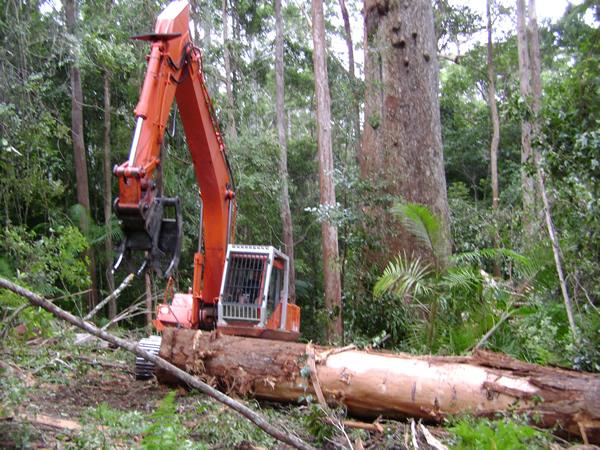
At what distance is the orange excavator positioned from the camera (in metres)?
6.72

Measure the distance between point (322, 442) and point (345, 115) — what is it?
17563 mm

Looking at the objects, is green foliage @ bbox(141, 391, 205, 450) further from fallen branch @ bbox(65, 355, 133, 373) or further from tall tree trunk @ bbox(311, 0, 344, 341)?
tall tree trunk @ bbox(311, 0, 344, 341)

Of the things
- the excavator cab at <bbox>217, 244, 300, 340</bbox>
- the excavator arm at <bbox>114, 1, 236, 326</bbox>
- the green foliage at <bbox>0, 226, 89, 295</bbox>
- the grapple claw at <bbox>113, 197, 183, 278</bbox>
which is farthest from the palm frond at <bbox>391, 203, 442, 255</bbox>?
the green foliage at <bbox>0, 226, 89, 295</bbox>

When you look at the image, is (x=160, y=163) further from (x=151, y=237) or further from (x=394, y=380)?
(x=394, y=380)

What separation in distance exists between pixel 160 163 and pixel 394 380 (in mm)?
3770

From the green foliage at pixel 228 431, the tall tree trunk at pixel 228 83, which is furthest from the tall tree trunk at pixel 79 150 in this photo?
the green foliage at pixel 228 431

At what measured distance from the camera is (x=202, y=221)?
30.3 feet

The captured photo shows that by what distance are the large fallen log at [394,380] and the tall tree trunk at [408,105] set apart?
605 cm

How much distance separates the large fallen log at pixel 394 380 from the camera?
557cm

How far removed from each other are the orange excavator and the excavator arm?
0.01 metres

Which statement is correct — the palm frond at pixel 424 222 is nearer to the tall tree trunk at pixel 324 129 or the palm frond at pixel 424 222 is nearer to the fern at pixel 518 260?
the fern at pixel 518 260

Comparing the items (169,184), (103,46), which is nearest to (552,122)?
(103,46)

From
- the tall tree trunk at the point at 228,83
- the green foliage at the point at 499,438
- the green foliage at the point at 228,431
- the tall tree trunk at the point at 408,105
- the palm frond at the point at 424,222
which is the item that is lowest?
the green foliage at the point at 228,431

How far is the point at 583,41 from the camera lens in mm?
9070
